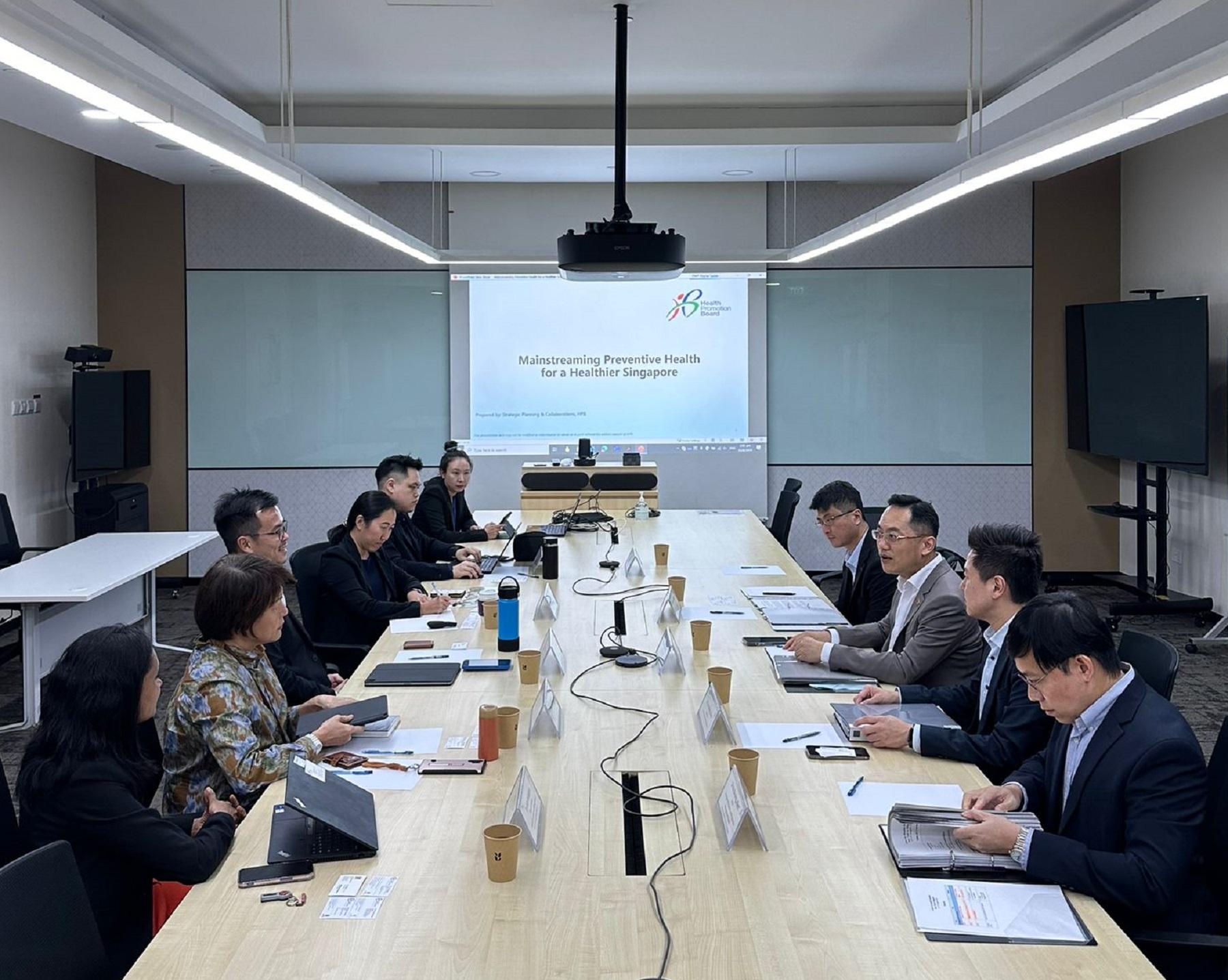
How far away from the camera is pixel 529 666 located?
3.90 metres

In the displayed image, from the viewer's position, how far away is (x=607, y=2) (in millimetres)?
5828

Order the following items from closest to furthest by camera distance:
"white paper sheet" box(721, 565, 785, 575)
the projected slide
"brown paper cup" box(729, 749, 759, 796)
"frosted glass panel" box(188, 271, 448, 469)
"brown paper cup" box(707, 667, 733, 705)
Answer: "brown paper cup" box(729, 749, 759, 796)
"brown paper cup" box(707, 667, 733, 705)
"white paper sheet" box(721, 565, 785, 575)
"frosted glass panel" box(188, 271, 448, 469)
the projected slide

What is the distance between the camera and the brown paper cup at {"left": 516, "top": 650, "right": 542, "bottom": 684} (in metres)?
3.88

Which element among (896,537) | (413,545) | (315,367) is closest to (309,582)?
(413,545)

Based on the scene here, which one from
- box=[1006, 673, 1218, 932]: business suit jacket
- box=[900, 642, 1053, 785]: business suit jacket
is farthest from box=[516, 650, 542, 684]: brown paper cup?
box=[1006, 673, 1218, 932]: business suit jacket

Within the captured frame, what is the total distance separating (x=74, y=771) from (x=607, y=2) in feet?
14.9

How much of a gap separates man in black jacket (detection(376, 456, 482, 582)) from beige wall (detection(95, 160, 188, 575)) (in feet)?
13.7

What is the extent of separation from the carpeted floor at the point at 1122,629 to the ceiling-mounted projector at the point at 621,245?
3142mm

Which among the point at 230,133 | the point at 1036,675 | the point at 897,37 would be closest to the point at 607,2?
the point at 897,37

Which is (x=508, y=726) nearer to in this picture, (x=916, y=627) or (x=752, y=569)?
(x=916, y=627)

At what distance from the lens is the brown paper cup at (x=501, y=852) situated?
240 cm

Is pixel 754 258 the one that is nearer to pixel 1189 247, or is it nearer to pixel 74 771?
pixel 1189 247

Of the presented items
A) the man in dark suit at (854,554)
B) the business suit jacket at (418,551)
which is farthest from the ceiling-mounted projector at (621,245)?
the business suit jacket at (418,551)

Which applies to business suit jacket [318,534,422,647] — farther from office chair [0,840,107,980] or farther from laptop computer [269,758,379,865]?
office chair [0,840,107,980]
